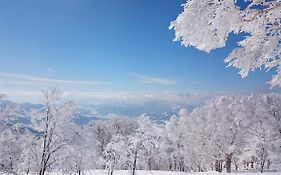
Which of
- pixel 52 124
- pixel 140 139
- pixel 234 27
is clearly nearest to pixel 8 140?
pixel 52 124

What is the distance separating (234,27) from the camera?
7445mm

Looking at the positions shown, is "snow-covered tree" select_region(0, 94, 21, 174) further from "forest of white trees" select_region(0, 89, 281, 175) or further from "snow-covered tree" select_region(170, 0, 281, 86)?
"snow-covered tree" select_region(170, 0, 281, 86)

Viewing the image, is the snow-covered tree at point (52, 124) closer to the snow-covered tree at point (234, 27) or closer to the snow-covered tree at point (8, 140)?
the snow-covered tree at point (8, 140)

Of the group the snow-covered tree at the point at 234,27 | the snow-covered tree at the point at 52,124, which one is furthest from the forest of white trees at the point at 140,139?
the snow-covered tree at the point at 234,27

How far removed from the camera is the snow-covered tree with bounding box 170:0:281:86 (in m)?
7.21

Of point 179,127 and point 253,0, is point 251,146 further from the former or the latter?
point 253,0

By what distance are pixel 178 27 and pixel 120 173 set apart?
45.8 meters

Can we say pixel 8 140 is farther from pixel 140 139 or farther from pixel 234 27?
pixel 140 139

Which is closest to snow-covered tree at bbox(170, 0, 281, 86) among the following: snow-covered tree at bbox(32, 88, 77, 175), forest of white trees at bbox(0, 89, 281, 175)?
forest of white trees at bbox(0, 89, 281, 175)

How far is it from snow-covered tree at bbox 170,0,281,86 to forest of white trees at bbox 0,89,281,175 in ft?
32.2

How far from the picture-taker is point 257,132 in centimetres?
4006

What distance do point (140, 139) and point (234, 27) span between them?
3517cm

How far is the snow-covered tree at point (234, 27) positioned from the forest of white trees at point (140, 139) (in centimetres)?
981

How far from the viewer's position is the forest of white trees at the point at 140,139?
25.5 metres
